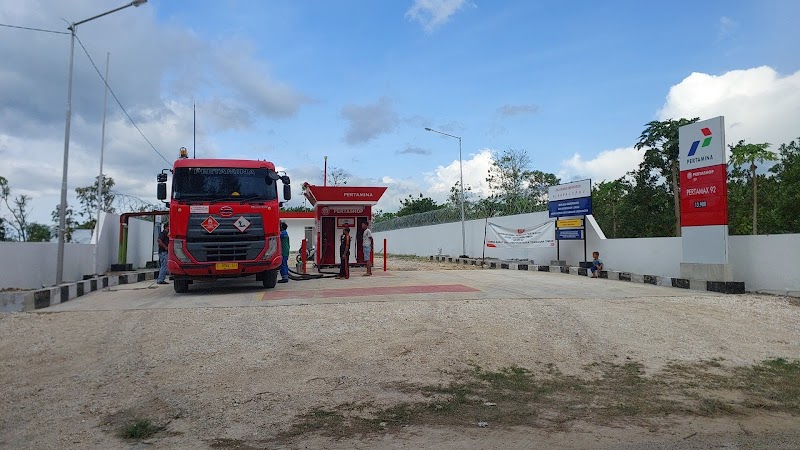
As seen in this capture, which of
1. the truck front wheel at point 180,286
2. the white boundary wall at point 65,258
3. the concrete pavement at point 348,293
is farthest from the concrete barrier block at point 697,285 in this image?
the white boundary wall at point 65,258

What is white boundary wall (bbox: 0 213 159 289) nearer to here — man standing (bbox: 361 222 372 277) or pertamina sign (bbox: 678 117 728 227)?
man standing (bbox: 361 222 372 277)

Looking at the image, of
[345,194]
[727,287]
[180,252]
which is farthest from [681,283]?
[180,252]

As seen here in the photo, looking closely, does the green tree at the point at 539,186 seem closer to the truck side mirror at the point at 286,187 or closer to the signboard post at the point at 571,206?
the signboard post at the point at 571,206

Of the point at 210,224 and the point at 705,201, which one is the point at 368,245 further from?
the point at 705,201

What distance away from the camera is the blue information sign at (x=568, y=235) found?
18.8m

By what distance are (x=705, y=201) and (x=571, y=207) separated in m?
6.02

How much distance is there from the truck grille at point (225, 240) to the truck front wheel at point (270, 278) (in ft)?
3.47

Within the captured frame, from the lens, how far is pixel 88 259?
17.6 m

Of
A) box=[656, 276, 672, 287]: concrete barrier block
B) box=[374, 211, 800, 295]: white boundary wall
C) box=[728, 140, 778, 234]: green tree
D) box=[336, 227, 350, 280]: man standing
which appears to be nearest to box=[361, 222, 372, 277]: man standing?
box=[336, 227, 350, 280]: man standing

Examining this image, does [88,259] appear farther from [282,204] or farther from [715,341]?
[715,341]

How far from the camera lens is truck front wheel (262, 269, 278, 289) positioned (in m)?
13.2

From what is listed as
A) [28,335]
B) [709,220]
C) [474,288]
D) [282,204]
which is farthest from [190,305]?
[709,220]

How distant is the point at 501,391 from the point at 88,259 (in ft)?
52.0

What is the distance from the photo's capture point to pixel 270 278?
1326 cm
